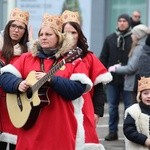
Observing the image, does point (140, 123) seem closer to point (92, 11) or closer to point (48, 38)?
point (48, 38)

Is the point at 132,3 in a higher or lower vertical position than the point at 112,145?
higher

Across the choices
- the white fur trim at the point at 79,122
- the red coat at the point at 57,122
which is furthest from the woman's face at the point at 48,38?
the white fur trim at the point at 79,122

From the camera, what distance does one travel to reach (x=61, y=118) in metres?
5.43

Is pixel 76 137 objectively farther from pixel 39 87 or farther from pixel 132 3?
pixel 132 3

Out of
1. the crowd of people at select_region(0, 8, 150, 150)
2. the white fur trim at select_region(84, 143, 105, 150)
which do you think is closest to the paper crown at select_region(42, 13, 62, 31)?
the crowd of people at select_region(0, 8, 150, 150)

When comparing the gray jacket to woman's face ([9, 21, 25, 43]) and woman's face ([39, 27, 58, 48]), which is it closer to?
woman's face ([9, 21, 25, 43])

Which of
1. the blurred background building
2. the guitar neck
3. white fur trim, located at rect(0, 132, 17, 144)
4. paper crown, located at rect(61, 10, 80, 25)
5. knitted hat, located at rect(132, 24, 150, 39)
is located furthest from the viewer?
the blurred background building

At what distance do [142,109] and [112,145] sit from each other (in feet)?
11.7

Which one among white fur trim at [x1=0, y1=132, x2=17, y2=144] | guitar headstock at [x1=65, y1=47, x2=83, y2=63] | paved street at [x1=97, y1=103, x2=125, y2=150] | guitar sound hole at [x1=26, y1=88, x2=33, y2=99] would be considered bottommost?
paved street at [x1=97, y1=103, x2=125, y2=150]

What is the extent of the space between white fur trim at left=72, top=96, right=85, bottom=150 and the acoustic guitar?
0.30m

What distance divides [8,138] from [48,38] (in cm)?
139

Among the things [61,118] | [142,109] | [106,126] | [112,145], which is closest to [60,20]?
[61,118]

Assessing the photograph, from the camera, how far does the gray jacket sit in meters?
9.63

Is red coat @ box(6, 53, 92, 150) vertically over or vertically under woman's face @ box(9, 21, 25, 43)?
under
